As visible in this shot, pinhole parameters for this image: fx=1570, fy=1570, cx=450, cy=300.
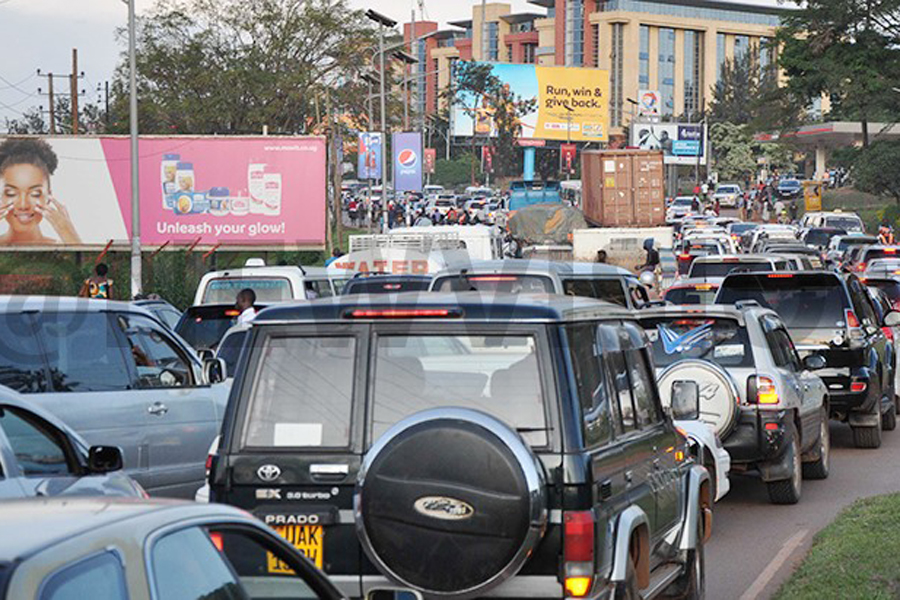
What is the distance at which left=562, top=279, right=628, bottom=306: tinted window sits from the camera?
16.3 metres

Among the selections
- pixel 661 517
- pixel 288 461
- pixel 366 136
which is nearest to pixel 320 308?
pixel 288 461

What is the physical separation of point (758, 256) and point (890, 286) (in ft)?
12.6

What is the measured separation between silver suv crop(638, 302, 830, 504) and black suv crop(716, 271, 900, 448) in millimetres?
2938

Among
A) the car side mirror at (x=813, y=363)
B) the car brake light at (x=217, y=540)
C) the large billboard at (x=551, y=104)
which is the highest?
the large billboard at (x=551, y=104)

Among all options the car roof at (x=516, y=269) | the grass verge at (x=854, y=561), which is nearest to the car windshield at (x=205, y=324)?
the car roof at (x=516, y=269)

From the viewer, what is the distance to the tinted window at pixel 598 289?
→ 16344mm

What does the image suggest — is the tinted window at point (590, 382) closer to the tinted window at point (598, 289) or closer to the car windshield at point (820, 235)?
the tinted window at point (598, 289)

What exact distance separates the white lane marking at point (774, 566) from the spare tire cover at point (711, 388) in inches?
41.3

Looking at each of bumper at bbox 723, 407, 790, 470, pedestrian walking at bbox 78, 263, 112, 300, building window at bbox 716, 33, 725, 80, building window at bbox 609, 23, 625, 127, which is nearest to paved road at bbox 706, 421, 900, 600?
bumper at bbox 723, 407, 790, 470

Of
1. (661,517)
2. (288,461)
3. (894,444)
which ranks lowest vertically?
(894,444)

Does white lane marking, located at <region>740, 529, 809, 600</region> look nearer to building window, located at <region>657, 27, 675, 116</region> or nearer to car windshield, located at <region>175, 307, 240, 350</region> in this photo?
car windshield, located at <region>175, 307, 240, 350</region>

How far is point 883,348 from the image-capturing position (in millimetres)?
18672

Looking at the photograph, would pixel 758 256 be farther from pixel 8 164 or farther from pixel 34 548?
pixel 8 164

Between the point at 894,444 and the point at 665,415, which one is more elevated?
the point at 665,415
